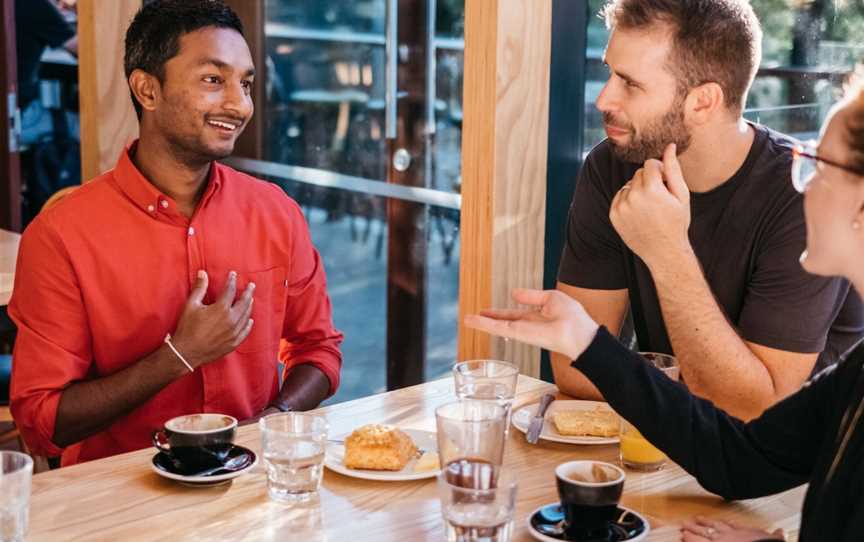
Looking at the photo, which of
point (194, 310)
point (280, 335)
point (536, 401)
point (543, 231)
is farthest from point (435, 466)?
point (543, 231)

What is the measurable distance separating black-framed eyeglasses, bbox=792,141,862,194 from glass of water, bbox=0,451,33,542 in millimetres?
987

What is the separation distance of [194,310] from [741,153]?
1.02 meters

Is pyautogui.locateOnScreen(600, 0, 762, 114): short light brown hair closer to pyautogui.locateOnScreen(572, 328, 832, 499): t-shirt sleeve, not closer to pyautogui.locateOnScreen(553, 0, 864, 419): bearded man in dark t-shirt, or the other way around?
pyautogui.locateOnScreen(553, 0, 864, 419): bearded man in dark t-shirt

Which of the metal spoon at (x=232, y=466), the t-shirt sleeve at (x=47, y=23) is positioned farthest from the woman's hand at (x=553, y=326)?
the t-shirt sleeve at (x=47, y=23)

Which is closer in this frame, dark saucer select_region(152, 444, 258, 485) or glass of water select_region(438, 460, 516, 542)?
glass of water select_region(438, 460, 516, 542)

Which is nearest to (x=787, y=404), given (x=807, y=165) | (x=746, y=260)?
(x=807, y=165)

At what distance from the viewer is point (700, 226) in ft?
7.06

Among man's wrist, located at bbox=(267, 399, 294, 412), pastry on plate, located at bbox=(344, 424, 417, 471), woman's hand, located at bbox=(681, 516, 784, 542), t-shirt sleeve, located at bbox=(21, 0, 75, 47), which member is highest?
t-shirt sleeve, located at bbox=(21, 0, 75, 47)

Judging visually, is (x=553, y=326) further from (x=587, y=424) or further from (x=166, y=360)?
(x=166, y=360)

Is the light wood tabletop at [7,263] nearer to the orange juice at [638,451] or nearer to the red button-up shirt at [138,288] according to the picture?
the red button-up shirt at [138,288]

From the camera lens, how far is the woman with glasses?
1362mm

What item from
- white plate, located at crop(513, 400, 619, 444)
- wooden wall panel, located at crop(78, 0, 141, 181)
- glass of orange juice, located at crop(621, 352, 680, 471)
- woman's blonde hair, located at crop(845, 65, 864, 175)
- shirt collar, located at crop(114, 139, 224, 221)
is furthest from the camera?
wooden wall panel, located at crop(78, 0, 141, 181)

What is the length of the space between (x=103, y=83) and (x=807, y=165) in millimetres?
2262

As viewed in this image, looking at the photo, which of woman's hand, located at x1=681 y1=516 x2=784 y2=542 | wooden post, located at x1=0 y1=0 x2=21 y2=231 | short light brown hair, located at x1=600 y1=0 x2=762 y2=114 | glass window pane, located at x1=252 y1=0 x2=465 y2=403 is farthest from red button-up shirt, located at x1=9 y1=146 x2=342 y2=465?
wooden post, located at x1=0 y1=0 x2=21 y2=231
